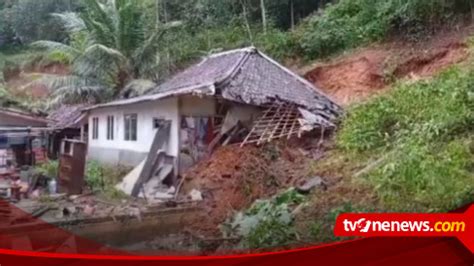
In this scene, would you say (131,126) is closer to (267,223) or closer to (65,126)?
(65,126)

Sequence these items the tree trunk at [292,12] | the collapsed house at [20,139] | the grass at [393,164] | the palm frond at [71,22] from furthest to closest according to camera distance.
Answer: the tree trunk at [292,12], the grass at [393,164], the palm frond at [71,22], the collapsed house at [20,139]

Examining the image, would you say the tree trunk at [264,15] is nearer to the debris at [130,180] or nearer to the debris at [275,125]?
the debris at [275,125]

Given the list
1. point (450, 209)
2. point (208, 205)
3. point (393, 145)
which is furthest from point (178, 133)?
point (450, 209)

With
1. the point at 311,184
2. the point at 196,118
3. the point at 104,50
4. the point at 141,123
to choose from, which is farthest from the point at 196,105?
the point at 311,184

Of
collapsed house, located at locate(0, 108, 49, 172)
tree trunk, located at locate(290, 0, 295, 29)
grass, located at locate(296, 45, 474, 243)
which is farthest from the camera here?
tree trunk, located at locate(290, 0, 295, 29)

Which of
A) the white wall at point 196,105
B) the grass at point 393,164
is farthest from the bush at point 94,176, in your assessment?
the grass at point 393,164

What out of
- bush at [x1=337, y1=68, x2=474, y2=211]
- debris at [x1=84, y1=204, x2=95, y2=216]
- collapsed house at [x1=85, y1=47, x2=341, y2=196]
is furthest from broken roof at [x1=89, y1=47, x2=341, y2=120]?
debris at [x1=84, y1=204, x2=95, y2=216]

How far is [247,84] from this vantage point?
46.4 inches

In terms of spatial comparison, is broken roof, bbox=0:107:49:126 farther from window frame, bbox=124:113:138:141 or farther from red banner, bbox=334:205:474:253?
red banner, bbox=334:205:474:253

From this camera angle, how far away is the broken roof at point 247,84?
1.13 metres

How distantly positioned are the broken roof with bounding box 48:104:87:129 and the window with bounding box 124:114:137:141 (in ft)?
0.32

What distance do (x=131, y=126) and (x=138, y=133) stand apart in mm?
24

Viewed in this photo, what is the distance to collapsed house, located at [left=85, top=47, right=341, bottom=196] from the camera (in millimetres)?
1111

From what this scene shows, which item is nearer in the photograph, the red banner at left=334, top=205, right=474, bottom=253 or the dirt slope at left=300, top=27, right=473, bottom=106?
the red banner at left=334, top=205, right=474, bottom=253
